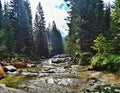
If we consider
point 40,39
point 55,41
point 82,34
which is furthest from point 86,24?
point 55,41

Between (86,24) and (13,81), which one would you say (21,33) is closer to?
(86,24)

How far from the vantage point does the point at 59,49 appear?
8412 centimetres

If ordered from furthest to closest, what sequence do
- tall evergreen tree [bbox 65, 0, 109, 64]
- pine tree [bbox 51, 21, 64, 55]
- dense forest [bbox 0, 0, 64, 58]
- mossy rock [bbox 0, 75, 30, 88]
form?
pine tree [bbox 51, 21, 64, 55]
dense forest [bbox 0, 0, 64, 58]
tall evergreen tree [bbox 65, 0, 109, 64]
mossy rock [bbox 0, 75, 30, 88]

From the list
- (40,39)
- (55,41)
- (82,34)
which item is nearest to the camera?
(82,34)

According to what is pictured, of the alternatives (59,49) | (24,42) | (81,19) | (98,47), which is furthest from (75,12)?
(59,49)

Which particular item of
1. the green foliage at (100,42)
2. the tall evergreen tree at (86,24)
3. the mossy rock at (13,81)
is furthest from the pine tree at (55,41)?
the mossy rock at (13,81)

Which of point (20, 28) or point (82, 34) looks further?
point (20, 28)

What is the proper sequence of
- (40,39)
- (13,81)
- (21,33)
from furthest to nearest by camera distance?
(40,39), (21,33), (13,81)

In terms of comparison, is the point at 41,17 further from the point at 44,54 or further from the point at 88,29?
the point at 88,29

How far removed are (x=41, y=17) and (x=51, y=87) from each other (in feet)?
169

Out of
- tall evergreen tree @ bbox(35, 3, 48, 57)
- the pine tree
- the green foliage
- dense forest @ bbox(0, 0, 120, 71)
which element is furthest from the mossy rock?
the pine tree

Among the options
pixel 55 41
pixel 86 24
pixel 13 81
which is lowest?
pixel 13 81

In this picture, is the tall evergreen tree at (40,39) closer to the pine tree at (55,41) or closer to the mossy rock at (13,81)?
the pine tree at (55,41)

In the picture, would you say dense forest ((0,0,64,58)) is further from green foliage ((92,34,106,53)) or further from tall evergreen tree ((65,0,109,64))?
green foliage ((92,34,106,53))
